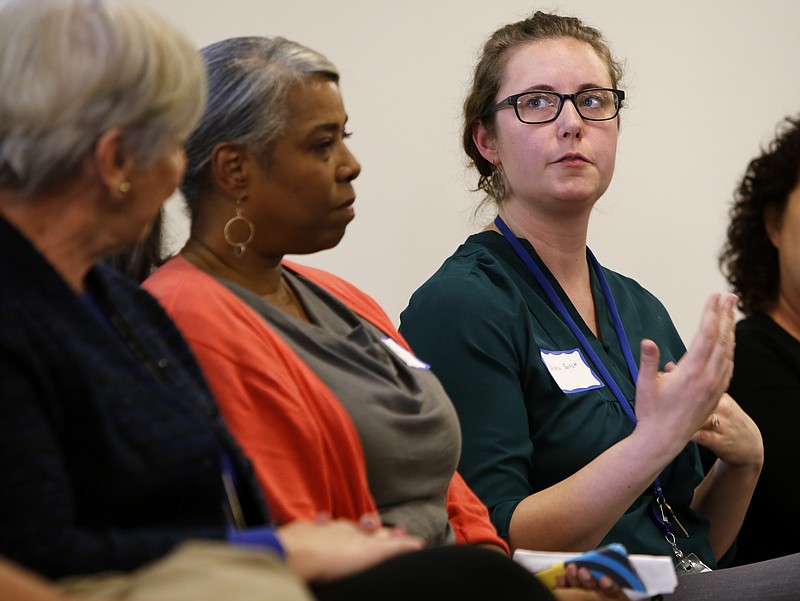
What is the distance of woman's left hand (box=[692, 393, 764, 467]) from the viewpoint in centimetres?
223

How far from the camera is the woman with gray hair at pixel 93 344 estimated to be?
1.08 meters

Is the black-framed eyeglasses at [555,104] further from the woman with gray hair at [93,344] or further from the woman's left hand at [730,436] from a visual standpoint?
the woman with gray hair at [93,344]

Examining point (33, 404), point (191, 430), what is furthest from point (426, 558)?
point (33, 404)

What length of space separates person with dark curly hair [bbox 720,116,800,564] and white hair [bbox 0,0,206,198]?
183 centimetres

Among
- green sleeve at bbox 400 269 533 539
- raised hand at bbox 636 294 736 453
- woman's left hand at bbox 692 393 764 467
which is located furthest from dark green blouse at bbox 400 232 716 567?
raised hand at bbox 636 294 736 453

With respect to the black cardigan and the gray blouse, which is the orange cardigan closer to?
the gray blouse

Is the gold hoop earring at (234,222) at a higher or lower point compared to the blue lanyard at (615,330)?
higher

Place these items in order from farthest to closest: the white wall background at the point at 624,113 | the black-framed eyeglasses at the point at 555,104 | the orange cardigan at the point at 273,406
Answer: the white wall background at the point at 624,113 → the black-framed eyeglasses at the point at 555,104 → the orange cardigan at the point at 273,406

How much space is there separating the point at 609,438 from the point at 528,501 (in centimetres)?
25

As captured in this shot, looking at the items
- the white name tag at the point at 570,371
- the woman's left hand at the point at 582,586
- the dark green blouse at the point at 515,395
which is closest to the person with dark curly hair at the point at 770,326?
the dark green blouse at the point at 515,395

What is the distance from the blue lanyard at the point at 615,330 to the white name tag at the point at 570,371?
0.03 meters

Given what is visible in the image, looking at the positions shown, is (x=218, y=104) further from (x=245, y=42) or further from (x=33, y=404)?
(x=33, y=404)

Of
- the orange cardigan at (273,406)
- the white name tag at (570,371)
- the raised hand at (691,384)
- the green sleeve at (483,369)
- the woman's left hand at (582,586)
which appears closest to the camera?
the orange cardigan at (273,406)

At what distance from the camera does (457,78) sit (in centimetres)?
304
